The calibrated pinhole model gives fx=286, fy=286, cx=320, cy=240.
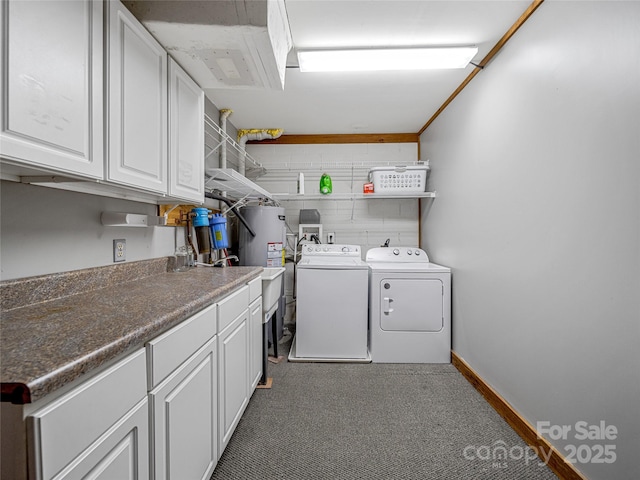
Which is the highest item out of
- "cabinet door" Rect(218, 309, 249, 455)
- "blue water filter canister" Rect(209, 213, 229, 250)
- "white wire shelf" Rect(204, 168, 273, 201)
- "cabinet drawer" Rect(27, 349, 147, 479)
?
"white wire shelf" Rect(204, 168, 273, 201)

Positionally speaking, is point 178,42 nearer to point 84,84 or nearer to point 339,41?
point 84,84

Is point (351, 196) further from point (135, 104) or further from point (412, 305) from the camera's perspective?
point (135, 104)

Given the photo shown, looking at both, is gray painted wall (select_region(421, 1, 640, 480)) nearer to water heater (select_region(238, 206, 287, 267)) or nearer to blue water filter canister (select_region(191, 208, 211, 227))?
water heater (select_region(238, 206, 287, 267))

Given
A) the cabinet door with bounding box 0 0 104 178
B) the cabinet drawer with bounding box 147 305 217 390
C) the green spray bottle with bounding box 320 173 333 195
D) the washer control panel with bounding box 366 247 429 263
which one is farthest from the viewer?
the green spray bottle with bounding box 320 173 333 195

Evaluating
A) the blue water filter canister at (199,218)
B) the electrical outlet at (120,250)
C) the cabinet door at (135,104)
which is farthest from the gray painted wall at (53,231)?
the blue water filter canister at (199,218)

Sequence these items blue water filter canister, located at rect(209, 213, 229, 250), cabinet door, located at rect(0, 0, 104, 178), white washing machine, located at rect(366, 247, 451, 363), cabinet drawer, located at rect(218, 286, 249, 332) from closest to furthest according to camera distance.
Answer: cabinet door, located at rect(0, 0, 104, 178) → cabinet drawer, located at rect(218, 286, 249, 332) → blue water filter canister, located at rect(209, 213, 229, 250) → white washing machine, located at rect(366, 247, 451, 363)

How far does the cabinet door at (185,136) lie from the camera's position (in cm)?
147

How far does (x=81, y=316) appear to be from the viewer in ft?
2.87

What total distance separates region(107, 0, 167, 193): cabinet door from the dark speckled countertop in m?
0.46

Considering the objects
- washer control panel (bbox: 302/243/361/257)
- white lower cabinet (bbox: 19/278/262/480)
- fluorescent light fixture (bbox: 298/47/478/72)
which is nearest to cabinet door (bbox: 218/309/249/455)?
white lower cabinet (bbox: 19/278/262/480)

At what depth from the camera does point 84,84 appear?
936 millimetres

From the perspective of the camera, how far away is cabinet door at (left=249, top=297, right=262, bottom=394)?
5.94ft

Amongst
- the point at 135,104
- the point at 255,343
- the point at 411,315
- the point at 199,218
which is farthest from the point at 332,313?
the point at 135,104

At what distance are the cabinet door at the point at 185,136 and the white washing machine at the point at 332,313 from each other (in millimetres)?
1210
